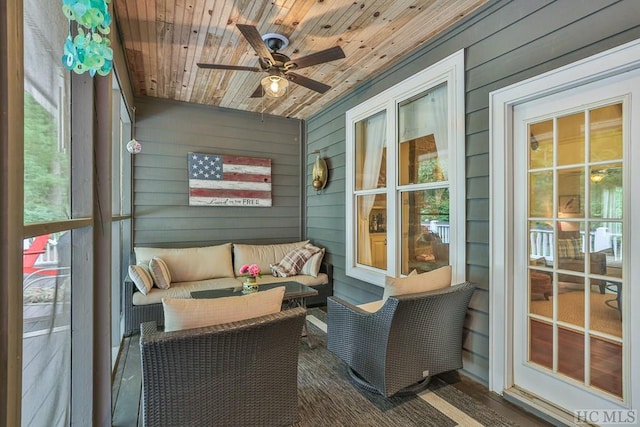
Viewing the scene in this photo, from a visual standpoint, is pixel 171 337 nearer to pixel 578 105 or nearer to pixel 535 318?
pixel 535 318

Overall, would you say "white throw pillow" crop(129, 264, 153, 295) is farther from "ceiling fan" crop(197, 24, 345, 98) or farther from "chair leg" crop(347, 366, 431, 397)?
"chair leg" crop(347, 366, 431, 397)

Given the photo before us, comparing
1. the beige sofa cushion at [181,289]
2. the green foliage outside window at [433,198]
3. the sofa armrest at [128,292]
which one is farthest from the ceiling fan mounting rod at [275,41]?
the sofa armrest at [128,292]

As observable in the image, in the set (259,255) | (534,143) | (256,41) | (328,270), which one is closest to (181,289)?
(259,255)

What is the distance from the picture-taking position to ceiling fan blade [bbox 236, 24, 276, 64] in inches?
77.7

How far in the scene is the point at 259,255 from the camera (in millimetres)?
4344

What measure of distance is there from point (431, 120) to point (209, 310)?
2.44 meters

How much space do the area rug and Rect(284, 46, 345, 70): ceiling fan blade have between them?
2450mm

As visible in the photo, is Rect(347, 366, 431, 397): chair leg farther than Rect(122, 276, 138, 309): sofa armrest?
No

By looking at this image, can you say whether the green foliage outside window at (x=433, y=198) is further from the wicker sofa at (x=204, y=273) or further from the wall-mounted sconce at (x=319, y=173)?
the wicker sofa at (x=204, y=273)

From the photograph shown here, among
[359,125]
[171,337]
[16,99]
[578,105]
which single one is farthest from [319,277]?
[16,99]

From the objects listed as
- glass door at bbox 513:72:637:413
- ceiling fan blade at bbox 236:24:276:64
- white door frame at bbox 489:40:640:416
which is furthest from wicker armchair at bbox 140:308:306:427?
ceiling fan blade at bbox 236:24:276:64

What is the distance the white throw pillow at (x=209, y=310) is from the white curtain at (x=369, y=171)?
2298 mm

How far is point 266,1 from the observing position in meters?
2.20

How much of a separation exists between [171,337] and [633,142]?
2.50 meters
